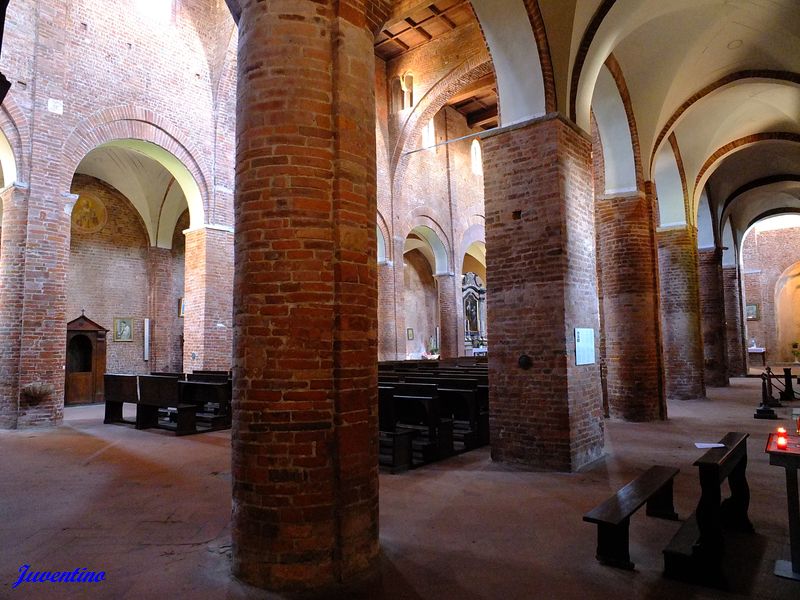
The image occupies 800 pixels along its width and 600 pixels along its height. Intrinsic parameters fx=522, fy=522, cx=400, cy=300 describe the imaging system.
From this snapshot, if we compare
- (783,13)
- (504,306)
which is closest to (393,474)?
(504,306)

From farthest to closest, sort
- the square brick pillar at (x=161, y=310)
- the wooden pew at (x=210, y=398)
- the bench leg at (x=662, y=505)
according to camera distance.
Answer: the square brick pillar at (x=161, y=310) → the wooden pew at (x=210, y=398) → the bench leg at (x=662, y=505)

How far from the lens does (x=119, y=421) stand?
10.6m

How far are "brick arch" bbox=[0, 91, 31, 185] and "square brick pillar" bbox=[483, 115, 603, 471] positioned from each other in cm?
920

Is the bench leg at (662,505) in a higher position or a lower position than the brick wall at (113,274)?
lower

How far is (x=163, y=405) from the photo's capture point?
938cm

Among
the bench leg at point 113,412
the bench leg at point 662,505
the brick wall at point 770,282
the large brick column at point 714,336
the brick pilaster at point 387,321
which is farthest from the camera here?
the brick wall at point 770,282

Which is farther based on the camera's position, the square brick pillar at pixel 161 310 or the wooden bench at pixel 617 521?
the square brick pillar at pixel 161 310

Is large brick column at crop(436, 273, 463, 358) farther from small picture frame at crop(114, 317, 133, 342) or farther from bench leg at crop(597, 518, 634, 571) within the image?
bench leg at crop(597, 518, 634, 571)

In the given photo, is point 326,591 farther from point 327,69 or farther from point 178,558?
point 327,69

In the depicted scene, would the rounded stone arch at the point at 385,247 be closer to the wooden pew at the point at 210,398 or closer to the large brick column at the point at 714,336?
the wooden pew at the point at 210,398

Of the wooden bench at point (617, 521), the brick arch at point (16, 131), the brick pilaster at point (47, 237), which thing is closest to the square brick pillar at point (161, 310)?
the brick pilaster at point (47, 237)

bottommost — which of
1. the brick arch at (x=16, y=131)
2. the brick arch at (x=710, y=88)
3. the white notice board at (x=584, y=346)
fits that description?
the white notice board at (x=584, y=346)

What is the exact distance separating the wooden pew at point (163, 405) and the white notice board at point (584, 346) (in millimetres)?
6570

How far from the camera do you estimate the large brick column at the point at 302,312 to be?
3.45 metres
